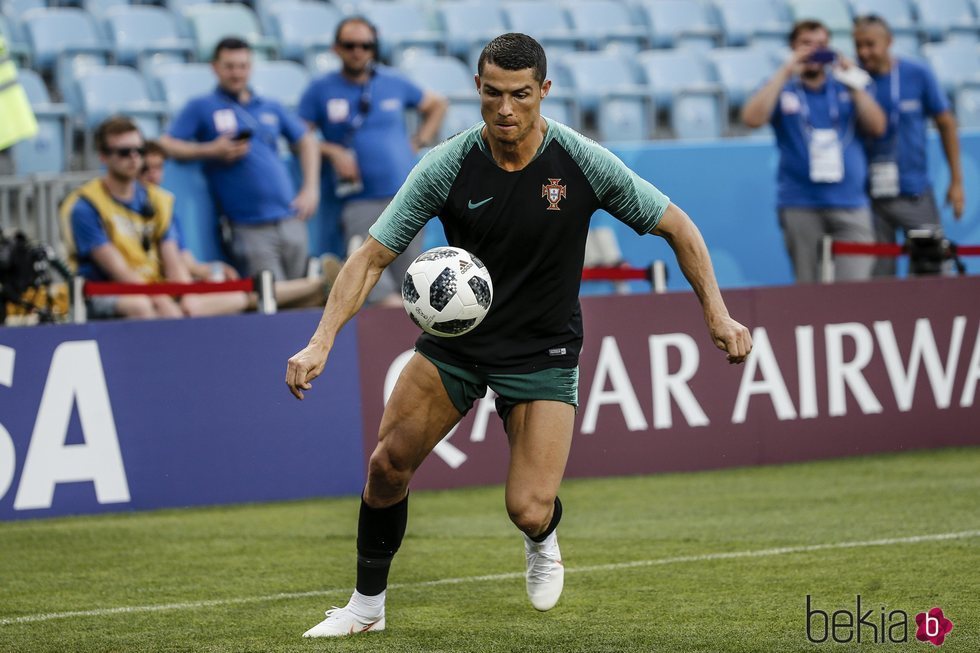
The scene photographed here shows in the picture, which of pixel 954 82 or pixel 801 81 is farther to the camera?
pixel 954 82

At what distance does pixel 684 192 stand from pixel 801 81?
6.62 feet

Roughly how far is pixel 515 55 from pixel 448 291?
848 millimetres

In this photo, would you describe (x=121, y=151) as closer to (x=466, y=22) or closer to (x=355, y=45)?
(x=355, y=45)

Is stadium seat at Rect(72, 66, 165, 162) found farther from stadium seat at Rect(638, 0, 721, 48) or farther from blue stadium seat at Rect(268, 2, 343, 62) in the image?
stadium seat at Rect(638, 0, 721, 48)

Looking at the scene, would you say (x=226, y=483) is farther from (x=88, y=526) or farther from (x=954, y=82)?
(x=954, y=82)

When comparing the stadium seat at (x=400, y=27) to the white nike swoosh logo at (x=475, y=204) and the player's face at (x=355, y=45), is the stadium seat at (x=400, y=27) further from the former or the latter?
the white nike swoosh logo at (x=475, y=204)

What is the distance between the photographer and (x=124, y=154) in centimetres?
1055

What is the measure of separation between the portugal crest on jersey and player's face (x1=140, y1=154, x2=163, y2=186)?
20.2ft

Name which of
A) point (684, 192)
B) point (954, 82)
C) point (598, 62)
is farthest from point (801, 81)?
point (954, 82)

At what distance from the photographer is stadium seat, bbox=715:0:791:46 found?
18.0m

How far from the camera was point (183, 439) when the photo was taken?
9562 mm

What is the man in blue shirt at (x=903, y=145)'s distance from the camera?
12617mm

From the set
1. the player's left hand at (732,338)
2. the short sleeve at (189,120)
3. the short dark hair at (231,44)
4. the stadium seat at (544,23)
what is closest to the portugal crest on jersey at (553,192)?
the player's left hand at (732,338)

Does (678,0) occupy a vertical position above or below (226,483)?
above
